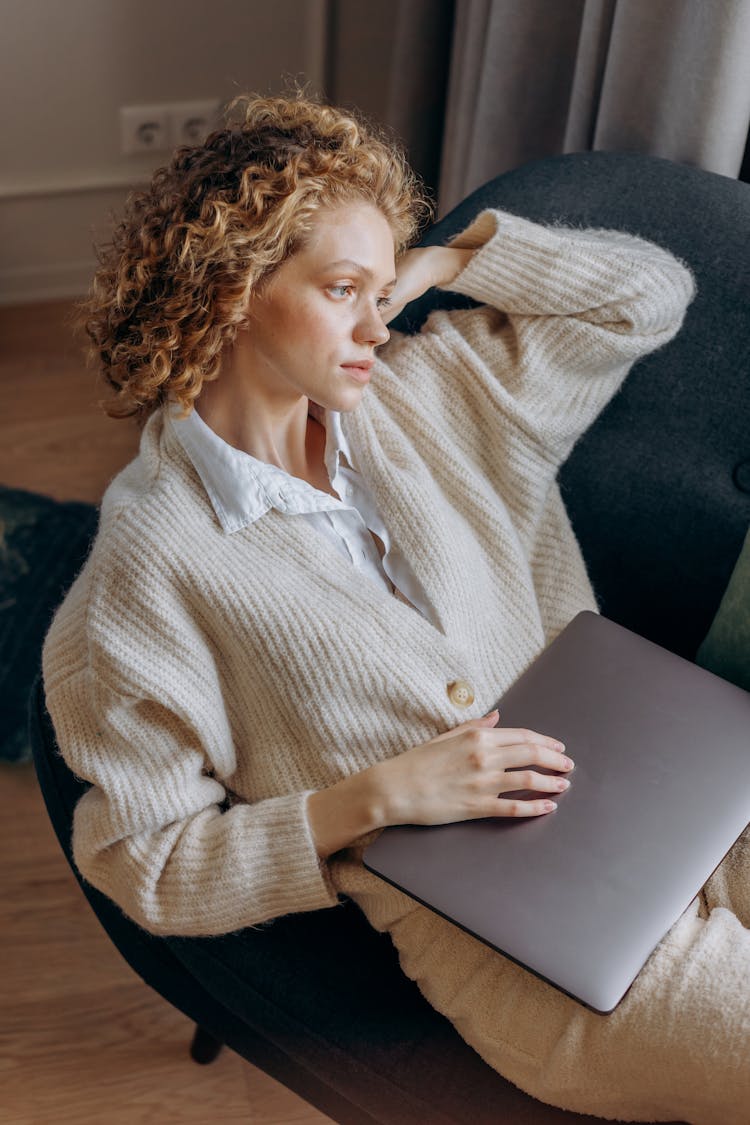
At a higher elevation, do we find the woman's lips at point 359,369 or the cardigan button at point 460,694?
the woman's lips at point 359,369

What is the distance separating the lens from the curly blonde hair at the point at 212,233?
1.07m

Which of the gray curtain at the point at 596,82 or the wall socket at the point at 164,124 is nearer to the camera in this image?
the gray curtain at the point at 596,82

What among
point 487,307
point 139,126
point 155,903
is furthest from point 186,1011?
point 139,126

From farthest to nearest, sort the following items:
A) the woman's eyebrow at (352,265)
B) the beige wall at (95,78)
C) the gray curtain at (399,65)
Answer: the beige wall at (95,78), the gray curtain at (399,65), the woman's eyebrow at (352,265)

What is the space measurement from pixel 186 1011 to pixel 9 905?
534 millimetres

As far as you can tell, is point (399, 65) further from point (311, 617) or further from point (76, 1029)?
point (76, 1029)

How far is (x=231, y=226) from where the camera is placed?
1.07m

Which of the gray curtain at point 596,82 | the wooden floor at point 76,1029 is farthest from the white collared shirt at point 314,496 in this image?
the gray curtain at point 596,82

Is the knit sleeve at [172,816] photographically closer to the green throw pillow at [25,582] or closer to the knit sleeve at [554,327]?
the knit sleeve at [554,327]

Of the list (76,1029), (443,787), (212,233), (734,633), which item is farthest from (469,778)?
(76,1029)

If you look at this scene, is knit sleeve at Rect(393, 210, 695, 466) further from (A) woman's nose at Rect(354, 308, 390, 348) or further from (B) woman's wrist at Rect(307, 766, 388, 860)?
(B) woman's wrist at Rect(307, 766, 388, 860)

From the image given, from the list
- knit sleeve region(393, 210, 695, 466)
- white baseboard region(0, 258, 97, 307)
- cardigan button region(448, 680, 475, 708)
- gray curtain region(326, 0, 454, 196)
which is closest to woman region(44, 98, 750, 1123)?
cardigan button region(448, 680, 475, 708)

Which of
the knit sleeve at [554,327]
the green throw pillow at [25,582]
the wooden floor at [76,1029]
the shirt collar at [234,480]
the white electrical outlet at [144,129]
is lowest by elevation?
the wooden floor at [76,1029]

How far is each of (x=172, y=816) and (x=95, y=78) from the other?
1.83m
